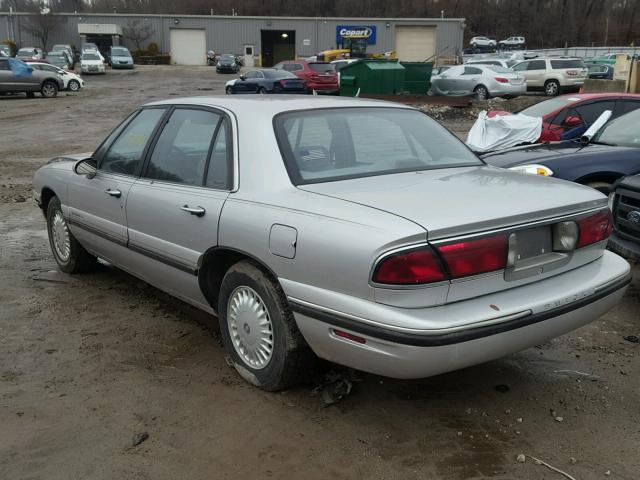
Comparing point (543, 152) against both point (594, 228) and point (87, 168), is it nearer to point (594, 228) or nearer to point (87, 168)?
point (594, 228)

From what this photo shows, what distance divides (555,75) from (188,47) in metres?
43.8

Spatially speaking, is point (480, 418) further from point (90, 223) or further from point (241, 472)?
point (90, 223)

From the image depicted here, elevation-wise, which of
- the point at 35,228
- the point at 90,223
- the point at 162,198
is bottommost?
the point at 35,228

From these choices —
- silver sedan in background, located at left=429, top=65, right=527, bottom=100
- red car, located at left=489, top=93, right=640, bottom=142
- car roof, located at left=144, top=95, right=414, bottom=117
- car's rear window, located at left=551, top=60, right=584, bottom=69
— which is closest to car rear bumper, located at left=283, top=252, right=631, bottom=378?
car roof, located at left=144, top=95, right=414, bottom=117

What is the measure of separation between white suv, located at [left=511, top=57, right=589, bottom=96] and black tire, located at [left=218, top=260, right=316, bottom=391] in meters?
26.5

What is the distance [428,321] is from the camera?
266 cm

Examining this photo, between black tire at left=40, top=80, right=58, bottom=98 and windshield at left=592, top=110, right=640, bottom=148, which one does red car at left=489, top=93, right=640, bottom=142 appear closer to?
windshield at left=592, top=110, right=640, bottom=148

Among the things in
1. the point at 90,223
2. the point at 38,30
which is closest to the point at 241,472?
the point at 90,223

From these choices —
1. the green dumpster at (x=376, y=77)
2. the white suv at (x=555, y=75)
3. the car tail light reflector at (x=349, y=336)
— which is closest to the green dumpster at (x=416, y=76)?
the green dumpster at (x=376, y=77)

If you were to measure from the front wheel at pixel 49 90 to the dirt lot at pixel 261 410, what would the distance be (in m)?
26.1

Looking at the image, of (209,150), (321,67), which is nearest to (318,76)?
(321,67)

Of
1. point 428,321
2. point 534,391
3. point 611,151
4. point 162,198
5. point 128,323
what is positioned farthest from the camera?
point 611,151

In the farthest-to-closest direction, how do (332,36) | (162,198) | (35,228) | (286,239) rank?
(332,36)
(35,228)
(162,198)
(286,239)

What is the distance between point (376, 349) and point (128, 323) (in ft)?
7.84
